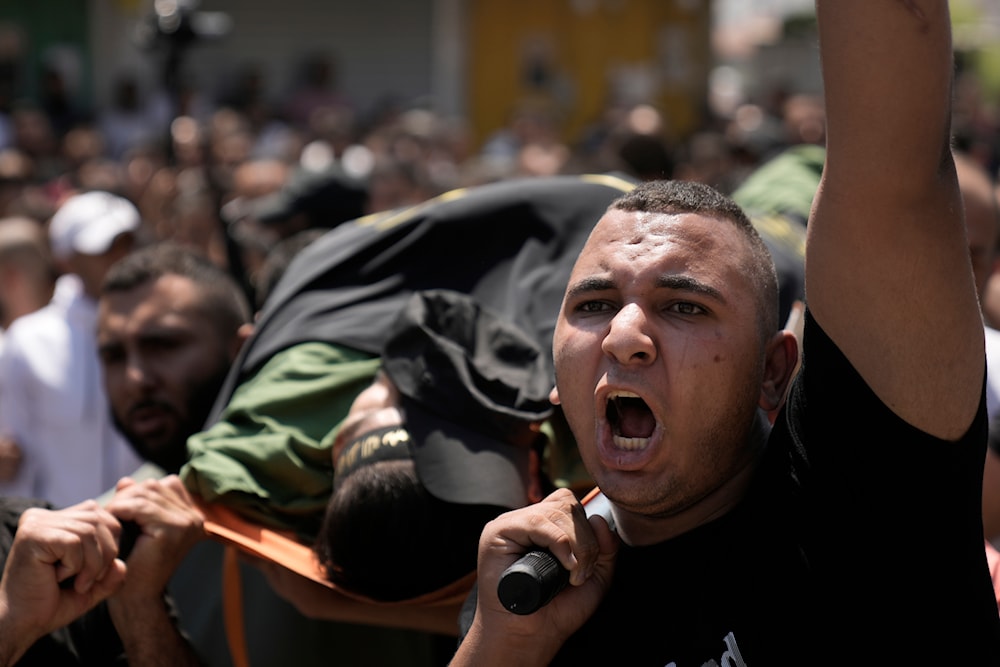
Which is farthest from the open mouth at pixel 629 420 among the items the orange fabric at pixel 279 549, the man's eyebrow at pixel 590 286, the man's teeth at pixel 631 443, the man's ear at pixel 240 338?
the man's ear at pixel 240 338

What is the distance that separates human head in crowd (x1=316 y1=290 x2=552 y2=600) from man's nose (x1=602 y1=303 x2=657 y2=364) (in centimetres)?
80

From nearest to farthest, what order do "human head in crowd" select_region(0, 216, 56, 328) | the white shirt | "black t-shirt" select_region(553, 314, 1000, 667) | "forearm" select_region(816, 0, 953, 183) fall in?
"forearm" select_region(816, 0, 953, 183) < "black t-shirt" select_region(553, 314, 1000, 667) < the white shirt < "human head in crowd" select_region(0, 216, 56, 328)

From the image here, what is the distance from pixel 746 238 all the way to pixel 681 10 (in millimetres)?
17297

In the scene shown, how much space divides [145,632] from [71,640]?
149 millimetres

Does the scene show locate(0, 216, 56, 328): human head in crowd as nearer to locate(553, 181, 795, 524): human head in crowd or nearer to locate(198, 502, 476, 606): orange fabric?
locate(198, 502, 476, 606): orange fabric

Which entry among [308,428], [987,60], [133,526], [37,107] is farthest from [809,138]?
[987,60]

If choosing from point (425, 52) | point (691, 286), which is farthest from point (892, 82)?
point (425, 52)

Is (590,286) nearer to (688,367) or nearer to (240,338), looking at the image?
(688,367)

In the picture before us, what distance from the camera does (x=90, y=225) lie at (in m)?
5.50

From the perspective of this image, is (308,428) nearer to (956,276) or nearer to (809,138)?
(956,276)

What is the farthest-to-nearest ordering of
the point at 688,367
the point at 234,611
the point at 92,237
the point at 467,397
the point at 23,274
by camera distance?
the point at 23,274
the point at 92,237
the point at 234,611
the point at 467,397
the point at 688,367

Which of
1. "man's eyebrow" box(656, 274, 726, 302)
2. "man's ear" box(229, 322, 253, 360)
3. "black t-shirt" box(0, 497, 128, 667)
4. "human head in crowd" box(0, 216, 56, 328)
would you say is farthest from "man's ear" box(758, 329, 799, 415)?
"human head in crowd" box(0, 216, 56, 328)

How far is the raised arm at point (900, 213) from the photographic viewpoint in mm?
1571

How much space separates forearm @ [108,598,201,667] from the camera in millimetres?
2611
